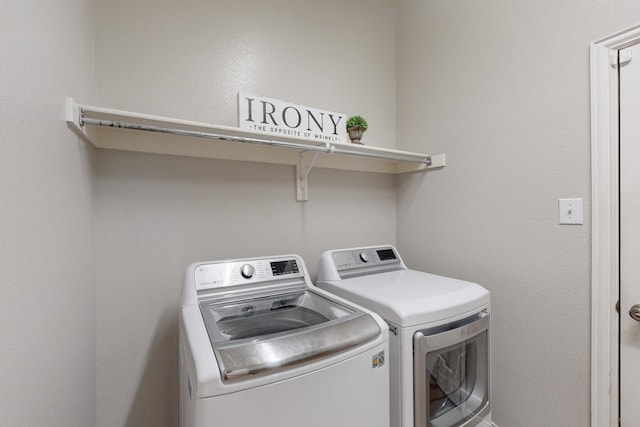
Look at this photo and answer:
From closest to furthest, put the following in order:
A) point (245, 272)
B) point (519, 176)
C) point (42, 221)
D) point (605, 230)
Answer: point (42, 221)
point (605, 230)
point (245, 272)
point (519, 176)

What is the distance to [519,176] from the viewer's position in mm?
1508

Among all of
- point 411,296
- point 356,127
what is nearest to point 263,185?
point 356,127

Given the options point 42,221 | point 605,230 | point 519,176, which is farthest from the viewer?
point 519,176

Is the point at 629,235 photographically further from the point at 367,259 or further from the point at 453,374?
the point at 367,259

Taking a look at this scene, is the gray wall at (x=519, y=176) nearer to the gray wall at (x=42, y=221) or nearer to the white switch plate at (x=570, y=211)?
the white switch plate at (x=570, y=211)

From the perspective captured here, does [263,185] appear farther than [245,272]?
Yes

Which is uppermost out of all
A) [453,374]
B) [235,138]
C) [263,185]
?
[235,138]

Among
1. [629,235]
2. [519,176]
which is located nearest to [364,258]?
[519,176]

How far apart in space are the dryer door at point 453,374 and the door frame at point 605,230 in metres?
0.44

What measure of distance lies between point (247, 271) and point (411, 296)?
0.77 meters

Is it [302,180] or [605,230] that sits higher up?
[302,180]

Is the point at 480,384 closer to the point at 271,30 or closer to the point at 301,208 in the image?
the point at 301,208

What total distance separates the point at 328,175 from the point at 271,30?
0.98m

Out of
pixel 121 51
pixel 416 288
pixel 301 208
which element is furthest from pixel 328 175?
pixel 121 51
